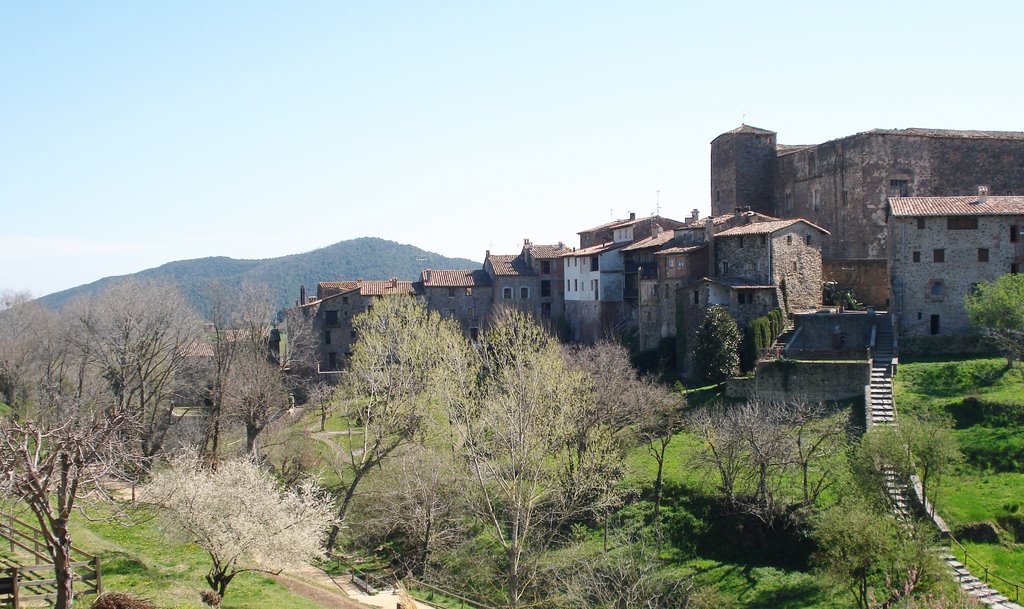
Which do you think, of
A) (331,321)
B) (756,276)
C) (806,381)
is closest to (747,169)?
(756,276)

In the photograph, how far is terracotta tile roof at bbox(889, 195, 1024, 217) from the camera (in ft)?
123

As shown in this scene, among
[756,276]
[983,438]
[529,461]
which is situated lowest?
[529,461]

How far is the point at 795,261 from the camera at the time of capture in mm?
41938

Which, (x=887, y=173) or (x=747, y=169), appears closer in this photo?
(x=887, y=173)

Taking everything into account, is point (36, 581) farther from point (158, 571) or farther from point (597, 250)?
point (597, 250)

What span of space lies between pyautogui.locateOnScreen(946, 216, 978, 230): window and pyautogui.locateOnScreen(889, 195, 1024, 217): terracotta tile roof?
→ 0.80 feet

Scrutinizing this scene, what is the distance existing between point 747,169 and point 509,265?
18088 mm

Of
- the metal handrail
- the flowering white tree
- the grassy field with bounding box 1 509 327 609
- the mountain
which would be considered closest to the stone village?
the metal handrail

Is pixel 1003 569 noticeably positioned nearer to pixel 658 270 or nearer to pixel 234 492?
pixel 234 492

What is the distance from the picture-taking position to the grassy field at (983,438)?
77.2 ft

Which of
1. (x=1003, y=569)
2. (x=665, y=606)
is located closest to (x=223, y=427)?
(x=665, y=606)

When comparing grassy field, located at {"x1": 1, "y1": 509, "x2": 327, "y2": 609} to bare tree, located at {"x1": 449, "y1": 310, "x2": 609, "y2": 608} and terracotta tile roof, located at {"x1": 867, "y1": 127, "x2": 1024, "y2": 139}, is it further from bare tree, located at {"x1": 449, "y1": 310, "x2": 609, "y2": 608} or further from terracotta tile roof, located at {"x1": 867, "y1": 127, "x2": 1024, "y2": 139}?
terracotta tile roof, located at {"x1": 867, "y1": 127, "x2": 1024, "y2": 139}

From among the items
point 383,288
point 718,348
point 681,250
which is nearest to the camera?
point 718,348

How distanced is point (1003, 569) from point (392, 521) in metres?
19.3
